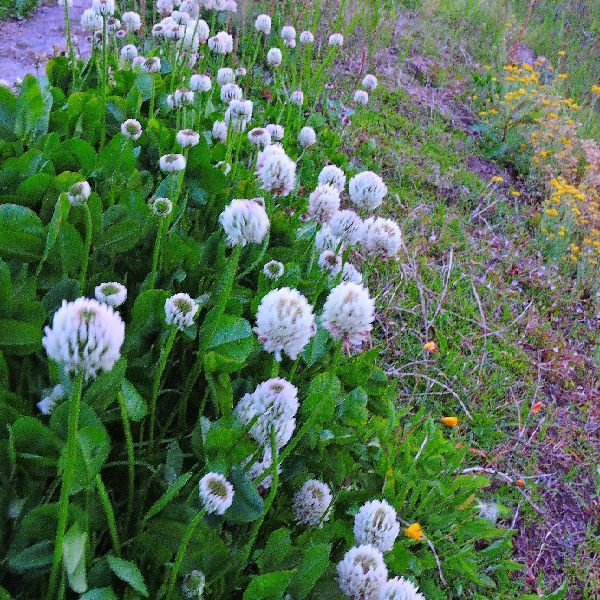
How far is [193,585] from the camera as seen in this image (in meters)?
1.10

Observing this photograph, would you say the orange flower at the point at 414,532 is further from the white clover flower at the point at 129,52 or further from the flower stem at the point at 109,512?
the white clover flower at the point at 129,52

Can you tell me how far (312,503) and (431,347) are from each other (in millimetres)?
1252

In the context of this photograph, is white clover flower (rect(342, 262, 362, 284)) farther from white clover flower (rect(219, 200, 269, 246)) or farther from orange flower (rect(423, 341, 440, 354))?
orange flower (rect(423, 341, 440, 354))

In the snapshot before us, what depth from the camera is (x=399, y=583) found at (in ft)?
3.97

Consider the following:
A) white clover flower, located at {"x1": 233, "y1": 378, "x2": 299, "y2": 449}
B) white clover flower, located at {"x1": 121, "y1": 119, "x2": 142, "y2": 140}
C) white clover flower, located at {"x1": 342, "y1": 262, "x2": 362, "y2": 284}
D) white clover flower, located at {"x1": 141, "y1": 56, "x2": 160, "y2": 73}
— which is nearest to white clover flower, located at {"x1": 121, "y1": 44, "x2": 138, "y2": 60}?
white clover flower, located at {"x1": 141, "y1": 56, "x2": 160, "y2": 73}

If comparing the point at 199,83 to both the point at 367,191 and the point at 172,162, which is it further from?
the point at 367,191

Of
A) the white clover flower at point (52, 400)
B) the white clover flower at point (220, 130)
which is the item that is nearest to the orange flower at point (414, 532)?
the white clover flower at point (52, 400)

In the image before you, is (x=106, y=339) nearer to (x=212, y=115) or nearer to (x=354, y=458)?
(x=354, y=458)

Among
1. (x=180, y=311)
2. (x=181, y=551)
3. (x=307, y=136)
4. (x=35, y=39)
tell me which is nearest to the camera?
(x=181, y=551)

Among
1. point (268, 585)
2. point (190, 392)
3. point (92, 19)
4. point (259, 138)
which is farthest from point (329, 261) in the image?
point (92, 19)

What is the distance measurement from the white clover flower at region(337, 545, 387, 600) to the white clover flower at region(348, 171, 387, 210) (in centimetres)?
90

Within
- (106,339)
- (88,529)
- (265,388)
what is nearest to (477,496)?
(265,388)

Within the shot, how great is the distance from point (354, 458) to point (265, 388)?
703 millimetres

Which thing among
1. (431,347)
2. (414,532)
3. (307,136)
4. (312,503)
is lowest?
(431,347)
